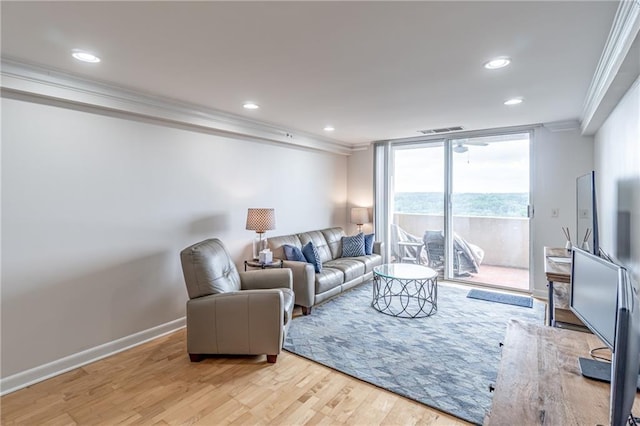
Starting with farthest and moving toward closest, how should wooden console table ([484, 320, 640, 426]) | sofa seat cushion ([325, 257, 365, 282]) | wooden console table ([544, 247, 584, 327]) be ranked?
sofa seat cushion ([325, 257, 365, 282])
wooden console table ([544, 247, 584, 327])
wooden console table ([484, 320, 640, 426])

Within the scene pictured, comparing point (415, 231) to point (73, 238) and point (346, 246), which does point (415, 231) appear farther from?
point (73, 238)

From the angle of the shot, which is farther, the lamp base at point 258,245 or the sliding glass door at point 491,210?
the sliding glass door at point 491,210

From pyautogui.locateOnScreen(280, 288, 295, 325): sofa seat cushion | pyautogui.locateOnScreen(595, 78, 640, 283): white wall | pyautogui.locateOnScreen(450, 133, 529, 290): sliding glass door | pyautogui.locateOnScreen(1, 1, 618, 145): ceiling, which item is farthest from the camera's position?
pyautogui.locateOnScreen(450, 133, 529, 290): sliding glass door

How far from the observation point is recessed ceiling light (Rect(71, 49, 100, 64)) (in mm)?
2203

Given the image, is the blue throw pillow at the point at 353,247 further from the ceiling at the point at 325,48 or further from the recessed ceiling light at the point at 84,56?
the recessed ceiling light at the point at 84,56

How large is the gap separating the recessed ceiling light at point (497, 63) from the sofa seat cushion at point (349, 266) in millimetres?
2921

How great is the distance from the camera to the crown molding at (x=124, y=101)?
239 centimetres

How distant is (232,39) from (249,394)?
94.6 inches

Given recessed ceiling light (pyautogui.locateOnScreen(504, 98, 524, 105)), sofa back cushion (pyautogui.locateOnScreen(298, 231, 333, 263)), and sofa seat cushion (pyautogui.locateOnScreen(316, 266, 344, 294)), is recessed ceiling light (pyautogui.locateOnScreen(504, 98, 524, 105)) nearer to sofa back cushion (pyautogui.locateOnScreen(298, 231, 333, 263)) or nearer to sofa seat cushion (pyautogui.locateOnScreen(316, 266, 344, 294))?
sofa seat cushion (pyautogui.locateOnScreen(316, 266, 344, 294))

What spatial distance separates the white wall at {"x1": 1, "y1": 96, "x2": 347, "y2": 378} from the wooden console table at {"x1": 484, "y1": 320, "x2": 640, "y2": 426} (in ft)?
10.2

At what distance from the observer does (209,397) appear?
234 cm

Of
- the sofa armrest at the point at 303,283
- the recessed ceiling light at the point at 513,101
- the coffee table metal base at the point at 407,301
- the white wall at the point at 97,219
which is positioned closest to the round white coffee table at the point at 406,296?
the coffee table metal base at the point at 407,301

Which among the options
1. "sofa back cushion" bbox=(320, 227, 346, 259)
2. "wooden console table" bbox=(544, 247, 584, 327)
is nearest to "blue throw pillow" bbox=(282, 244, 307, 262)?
"sofa back cushion" bbox=(320, 227, 346, 259)

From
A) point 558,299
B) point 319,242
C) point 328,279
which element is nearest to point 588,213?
point 558,299
